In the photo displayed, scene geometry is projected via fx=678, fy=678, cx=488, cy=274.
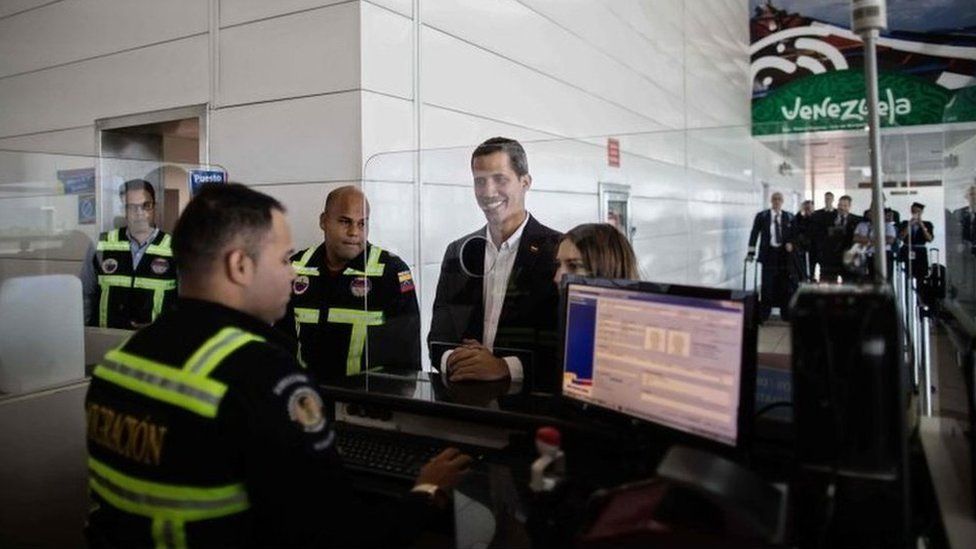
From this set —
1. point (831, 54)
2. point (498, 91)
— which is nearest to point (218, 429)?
point (498, 91)

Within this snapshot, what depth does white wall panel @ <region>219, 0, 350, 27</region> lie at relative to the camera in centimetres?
276

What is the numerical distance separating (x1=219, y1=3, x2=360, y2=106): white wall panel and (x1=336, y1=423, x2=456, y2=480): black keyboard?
154 centimetres

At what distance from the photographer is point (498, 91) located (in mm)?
3574

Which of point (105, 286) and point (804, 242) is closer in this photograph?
point (804, 242)

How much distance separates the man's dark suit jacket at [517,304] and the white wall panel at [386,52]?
30.1 inches

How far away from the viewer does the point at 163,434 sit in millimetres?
1001

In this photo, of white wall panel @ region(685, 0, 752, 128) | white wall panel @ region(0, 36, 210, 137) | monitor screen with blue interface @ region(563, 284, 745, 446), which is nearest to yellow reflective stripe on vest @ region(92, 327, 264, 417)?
monitor screen with blue interface @ region(563, 284, 745, 446)

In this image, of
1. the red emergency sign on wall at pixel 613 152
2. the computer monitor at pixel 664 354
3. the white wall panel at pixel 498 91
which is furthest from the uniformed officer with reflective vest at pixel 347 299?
the red emergency sign on wall at pixel 613 152

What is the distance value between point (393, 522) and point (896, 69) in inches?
282

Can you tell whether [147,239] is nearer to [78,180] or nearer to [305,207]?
[78,180]

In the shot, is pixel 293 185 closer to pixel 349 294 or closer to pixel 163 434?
pixel 349 294

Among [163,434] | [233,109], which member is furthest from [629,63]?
[163,434]

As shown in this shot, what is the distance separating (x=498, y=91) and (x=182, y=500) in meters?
2.93

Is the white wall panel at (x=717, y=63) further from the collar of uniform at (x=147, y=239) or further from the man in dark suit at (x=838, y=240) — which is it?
the man in dark suit at (x=838, y=240)
